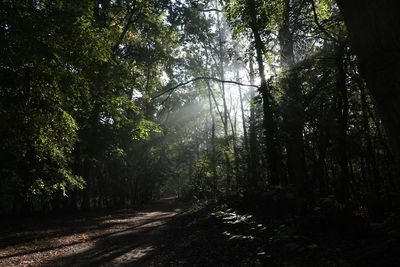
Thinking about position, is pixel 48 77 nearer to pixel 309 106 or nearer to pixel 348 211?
pixel 309 106

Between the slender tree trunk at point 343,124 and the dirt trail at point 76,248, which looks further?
the dirt trail at point 76,248

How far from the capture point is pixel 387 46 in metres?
1.70

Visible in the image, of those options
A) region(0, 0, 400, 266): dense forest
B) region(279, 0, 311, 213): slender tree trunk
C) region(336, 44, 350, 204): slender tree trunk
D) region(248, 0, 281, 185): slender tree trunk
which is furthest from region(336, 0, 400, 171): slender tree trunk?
region(248, 0, 281, 185): slender tree trunk

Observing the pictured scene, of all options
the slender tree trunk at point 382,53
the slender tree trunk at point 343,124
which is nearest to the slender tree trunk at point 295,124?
the slender tree trunk at point 343,124

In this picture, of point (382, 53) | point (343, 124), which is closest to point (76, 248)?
point (343, 124)

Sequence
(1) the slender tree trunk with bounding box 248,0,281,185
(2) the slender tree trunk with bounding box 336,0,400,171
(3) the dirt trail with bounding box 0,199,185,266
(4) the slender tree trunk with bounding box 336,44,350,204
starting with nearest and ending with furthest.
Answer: (2) the slender tree trunk with bounding box 336,0,400,171
(4) the slender tree trunk with bounding box 336,44,350,204
(1) the slender tree trunk with bounding box 248,0,281,185
(3) the dirt trail with bounding box 0,199,185,266

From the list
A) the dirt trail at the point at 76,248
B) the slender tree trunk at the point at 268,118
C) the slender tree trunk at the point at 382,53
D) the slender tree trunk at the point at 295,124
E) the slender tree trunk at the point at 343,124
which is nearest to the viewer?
the slender tree trunk at the point at 382,53

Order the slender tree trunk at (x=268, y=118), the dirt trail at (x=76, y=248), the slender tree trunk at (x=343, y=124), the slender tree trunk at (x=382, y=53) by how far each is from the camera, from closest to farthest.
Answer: the slender tree trunk at (x=382, y=53)
the slender tree trunk at (x=343, y=124)
the slender tree trunk at (x=268, y=118)
the dirt trail at (x=76, y=248)

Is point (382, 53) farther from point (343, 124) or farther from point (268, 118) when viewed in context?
point (268, 118)

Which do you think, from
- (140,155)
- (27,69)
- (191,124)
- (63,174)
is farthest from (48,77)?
(191,124)

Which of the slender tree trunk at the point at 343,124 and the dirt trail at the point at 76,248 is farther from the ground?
the slender tree trunk at the point at 343,124

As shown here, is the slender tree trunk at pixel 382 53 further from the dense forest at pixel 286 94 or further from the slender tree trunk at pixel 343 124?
the slender tree trunk at pixel 343 124

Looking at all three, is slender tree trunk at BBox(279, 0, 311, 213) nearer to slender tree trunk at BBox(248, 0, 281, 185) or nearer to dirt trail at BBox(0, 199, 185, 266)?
slender tree trunk at BBox(248, 0, 281, 185)

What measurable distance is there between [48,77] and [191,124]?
38646mm
